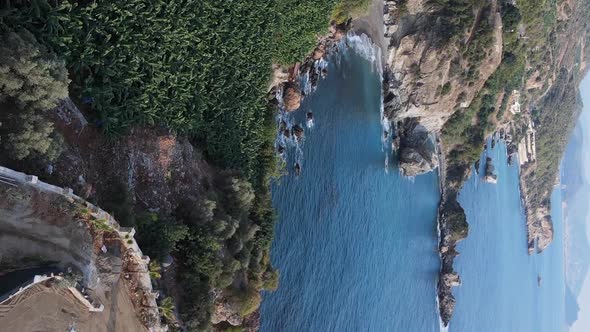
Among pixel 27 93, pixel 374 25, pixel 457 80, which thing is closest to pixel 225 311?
pixel 27 93

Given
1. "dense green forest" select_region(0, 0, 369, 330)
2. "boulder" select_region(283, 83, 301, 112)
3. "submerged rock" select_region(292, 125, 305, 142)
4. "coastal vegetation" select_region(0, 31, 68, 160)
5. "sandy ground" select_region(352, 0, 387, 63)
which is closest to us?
"coastal vegetation" select_region(0, 31, 68, 160)

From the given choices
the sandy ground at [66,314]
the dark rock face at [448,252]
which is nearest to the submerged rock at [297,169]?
the sandy ground at [66,314]

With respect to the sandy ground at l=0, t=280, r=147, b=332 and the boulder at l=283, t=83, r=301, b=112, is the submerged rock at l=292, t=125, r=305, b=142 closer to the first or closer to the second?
the boulder at l=283, t=83, r=301, b=112

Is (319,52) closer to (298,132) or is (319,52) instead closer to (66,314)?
(298,132)

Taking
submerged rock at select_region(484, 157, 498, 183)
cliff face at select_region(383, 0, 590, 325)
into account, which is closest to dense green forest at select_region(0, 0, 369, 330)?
cliff face at select_region(383, 0, 590, 325)

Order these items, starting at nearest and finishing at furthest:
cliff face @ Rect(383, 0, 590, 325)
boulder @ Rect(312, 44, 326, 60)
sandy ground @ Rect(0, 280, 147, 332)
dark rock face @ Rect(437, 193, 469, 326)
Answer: sandy ground @ Rect(0, 280, 147, 332) < boulder @ Rect(312, 44, 326, 60) < cliff face @ Rect(383, 0, 590, 325) < dark rock face @ Rect(437, 193, 469, 326)

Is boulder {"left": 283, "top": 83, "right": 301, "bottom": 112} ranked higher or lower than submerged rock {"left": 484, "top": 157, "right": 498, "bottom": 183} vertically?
lower
